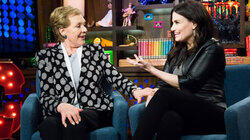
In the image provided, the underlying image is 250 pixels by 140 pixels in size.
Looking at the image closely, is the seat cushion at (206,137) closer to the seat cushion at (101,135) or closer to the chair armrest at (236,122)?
the chair armrest at (236,122)

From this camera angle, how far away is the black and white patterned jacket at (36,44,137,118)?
2.01 metres

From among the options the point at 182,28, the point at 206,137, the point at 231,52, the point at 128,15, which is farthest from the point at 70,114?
the point at 231,52

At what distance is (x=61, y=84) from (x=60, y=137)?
0.40 m

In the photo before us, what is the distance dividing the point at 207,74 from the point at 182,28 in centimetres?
38

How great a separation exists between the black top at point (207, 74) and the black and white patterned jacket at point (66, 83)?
1.46ft

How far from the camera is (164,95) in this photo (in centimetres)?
164

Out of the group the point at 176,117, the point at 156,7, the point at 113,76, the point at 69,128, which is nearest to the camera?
the point at 176,117

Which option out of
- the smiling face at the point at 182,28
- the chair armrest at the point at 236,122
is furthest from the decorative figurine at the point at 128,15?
the chair armrest at the point at 236,122

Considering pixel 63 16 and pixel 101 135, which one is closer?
pixel 101 135

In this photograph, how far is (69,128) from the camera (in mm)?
1754

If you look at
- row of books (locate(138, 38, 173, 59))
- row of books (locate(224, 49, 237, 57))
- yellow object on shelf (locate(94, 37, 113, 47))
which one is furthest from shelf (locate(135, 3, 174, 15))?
row of books (locate(224, 49, 237, 57))

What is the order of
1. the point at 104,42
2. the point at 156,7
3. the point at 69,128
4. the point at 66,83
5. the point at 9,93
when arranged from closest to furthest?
the point at 69,128 → the point at 66,83 → the point at 9,93 → the point at 156,7 → the point at 104,42

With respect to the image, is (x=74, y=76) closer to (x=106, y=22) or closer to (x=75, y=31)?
(x=75, y=31)

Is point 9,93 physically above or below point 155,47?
below
